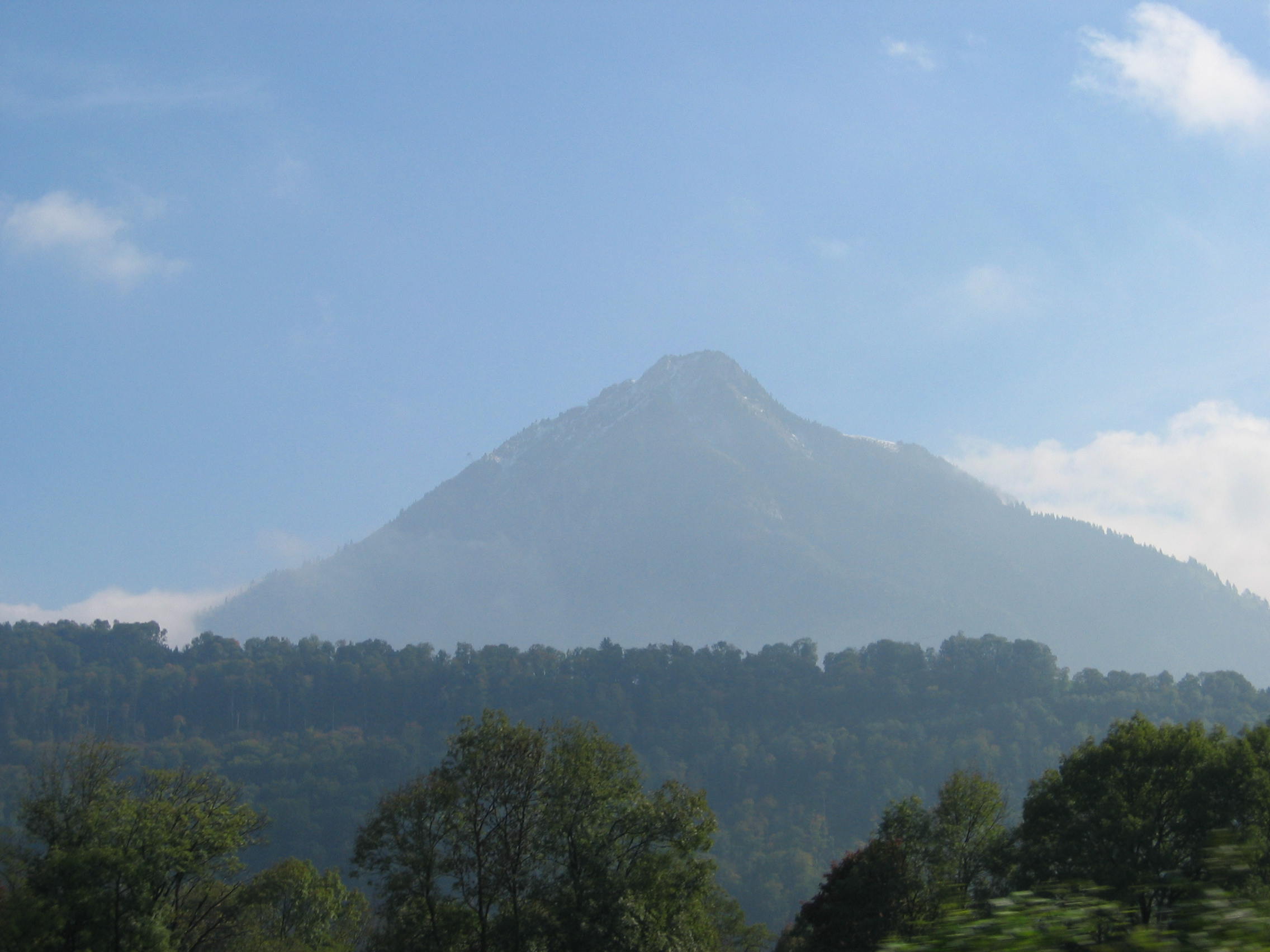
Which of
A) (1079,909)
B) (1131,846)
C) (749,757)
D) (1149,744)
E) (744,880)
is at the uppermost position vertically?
(1079,909)

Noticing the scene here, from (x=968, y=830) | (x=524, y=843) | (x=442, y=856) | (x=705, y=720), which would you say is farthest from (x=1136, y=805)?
(x=705, y=720)

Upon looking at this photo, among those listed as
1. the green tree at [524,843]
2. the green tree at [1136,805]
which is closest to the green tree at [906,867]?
the green tree at [1136,805]

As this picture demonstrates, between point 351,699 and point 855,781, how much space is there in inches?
3868

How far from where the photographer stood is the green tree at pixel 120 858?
3303 centimetres

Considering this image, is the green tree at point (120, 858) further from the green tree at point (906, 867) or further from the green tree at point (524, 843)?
the green tree at point (906, 867)

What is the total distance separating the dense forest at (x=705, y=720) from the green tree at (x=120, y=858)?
86044mm

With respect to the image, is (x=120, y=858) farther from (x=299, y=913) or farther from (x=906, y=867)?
(x=906, y=867)

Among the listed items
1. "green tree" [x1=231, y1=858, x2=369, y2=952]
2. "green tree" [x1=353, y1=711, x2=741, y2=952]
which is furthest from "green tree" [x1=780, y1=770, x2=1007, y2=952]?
"green tree" [x1=231, y1=858, x2=369, y2=952]

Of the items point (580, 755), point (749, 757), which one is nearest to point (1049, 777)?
point (580, 755)

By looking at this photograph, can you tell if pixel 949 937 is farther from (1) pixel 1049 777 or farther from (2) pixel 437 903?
(1) pixel 1049 777

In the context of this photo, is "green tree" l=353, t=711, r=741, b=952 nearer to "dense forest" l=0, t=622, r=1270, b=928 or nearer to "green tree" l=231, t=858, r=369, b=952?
"green tree" l=231, t=858, r=369, b=952

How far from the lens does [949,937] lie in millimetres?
7742

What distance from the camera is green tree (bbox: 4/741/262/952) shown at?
33031 millimetres

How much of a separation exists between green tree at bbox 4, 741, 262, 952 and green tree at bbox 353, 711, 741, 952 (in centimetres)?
608
